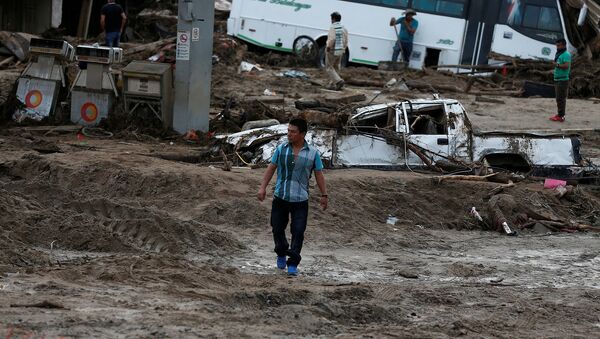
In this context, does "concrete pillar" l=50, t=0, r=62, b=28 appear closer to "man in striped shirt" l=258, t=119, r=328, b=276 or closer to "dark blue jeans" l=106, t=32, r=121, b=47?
"dark blue jeans" l=106, t=32, r=121, b=47

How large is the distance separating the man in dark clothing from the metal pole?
6134mm

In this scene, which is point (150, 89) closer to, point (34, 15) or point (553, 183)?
point (553, 183)

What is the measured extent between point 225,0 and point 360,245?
23.6 metres

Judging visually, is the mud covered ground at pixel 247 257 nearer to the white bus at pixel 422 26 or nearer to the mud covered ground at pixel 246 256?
the mud covered ground at pixel 246 256

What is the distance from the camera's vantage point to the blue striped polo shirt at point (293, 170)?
10539 millimetres

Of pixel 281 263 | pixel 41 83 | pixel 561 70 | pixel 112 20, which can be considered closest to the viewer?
pixel 281 263

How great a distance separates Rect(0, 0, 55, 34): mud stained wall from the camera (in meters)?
31.5

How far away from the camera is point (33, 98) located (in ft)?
62.5

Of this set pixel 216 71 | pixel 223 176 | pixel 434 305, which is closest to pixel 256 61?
pixel 216 71

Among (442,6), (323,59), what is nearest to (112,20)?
(323,59)

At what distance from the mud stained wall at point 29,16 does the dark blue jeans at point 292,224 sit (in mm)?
22702

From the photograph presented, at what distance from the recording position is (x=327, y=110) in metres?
16.8

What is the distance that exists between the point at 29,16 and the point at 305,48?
886 centimetres

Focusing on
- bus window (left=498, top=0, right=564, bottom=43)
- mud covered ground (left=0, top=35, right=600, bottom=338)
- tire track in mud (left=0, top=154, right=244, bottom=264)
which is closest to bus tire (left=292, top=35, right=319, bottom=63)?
bus window (left=498, top=0, right=564, bottom=43)
